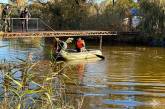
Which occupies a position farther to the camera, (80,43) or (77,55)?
(80,43)

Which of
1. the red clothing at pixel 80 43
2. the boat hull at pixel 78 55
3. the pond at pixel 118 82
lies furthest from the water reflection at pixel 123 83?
the red clothing at pixel 80 43

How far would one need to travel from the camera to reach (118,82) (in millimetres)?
20500

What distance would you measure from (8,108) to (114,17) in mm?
43925

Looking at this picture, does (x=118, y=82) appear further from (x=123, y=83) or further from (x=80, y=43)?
(x=80, y=43)

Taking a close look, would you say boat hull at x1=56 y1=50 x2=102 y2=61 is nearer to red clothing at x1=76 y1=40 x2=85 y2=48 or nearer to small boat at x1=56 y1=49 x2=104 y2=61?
small boat at x1=56 y1=49 x2=104 y2=61

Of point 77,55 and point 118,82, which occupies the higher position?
point 77,55

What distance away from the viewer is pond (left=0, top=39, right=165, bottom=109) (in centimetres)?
1516

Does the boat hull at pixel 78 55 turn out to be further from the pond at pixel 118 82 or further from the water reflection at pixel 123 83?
the water reflection at pixel 123 83

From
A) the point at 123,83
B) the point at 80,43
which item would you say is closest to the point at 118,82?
the point at 123,83

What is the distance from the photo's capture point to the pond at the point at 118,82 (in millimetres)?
15161

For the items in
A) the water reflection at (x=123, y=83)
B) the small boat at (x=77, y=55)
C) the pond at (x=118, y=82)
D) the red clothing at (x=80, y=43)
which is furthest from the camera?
the red clothing at (x=80, y=43)

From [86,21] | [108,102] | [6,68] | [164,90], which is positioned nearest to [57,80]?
[6,68]

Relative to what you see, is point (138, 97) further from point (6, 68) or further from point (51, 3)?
point (51, 3)

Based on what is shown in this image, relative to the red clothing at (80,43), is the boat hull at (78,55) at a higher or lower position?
lower
